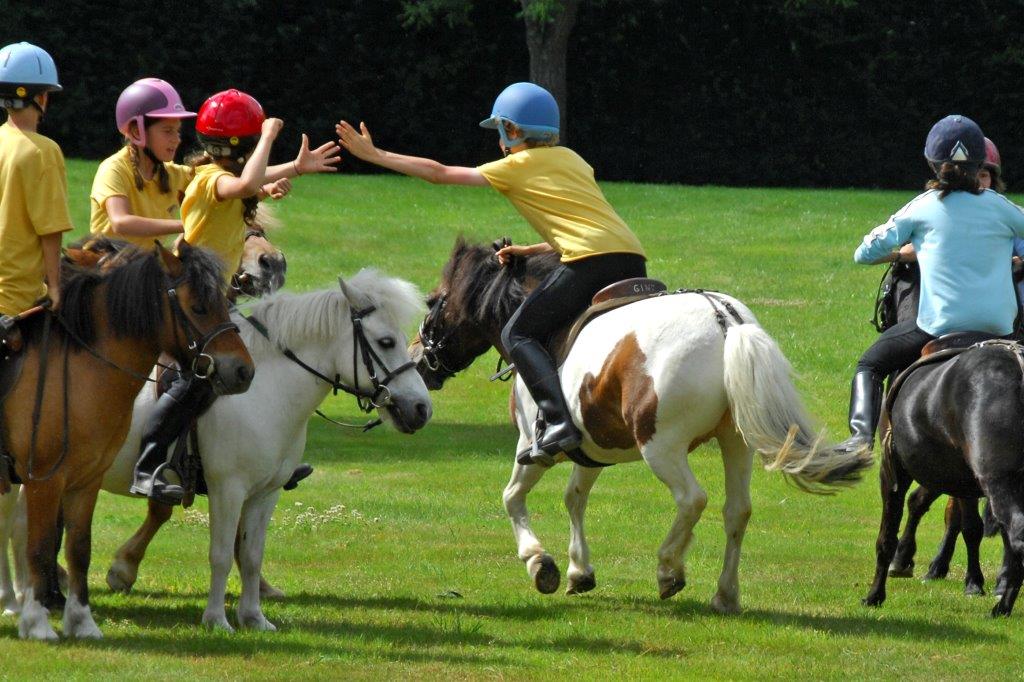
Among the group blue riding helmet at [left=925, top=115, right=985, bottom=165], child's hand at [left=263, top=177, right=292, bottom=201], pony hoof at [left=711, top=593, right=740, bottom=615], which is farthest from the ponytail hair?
blue riding helmet at [left=925, top=115, right=985, bottom=165]

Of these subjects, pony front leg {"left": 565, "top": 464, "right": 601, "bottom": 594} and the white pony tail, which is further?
pony front leg {"left": 565, "top": 464, "right": 601, "bottom": 594}

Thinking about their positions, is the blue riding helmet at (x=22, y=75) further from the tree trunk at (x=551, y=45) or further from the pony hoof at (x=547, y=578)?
the tree trunk at (x=551, y=45)

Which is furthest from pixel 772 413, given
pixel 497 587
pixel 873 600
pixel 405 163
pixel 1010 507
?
pixel 497 587

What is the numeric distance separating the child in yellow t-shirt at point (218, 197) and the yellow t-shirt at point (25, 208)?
76cm

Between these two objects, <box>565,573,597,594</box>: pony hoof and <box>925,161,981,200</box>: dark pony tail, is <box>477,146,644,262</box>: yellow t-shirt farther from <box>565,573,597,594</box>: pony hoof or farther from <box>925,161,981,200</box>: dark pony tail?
<box>565,573,597,594</box>: pony hoof

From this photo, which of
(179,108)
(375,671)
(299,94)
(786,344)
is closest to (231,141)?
(179,108)

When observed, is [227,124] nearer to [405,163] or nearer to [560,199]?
[405,163]

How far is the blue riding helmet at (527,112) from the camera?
866 cm

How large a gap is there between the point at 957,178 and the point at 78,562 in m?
5.02

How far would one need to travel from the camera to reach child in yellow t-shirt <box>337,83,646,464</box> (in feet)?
28.2

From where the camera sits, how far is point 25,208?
7.18 m

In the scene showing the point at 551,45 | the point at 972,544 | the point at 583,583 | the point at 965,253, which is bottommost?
the point at 583,583

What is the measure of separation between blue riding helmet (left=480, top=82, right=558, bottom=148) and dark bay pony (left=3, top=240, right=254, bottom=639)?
2.18 meters

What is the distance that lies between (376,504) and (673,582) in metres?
4.85
